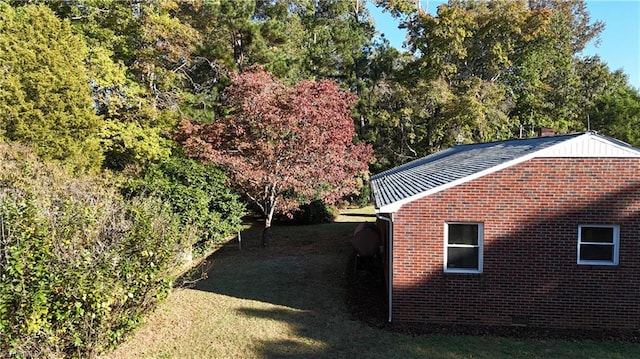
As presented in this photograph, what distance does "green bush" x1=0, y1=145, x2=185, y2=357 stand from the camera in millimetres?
6496

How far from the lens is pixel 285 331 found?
972 cm

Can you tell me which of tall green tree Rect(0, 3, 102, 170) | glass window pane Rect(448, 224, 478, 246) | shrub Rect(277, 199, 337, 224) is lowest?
shrub Rect(277, 199, 337, 224)

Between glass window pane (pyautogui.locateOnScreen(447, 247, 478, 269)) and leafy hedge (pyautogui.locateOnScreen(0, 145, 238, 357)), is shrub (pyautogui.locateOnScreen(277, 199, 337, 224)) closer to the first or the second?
glass window pane (pyautogui.locateOnScreen(447, 247, 478, 269))

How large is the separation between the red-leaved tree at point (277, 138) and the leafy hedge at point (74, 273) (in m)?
8.02

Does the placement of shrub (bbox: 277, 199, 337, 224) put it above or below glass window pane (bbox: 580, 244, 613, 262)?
below

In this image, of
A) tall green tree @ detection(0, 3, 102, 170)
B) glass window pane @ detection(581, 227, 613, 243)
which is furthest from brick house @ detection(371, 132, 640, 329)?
tall green tree @ detection(0, 3, 102, 170)

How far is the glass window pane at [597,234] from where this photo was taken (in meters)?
9.65

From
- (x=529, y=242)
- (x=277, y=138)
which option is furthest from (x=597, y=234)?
(x=277, y=138)

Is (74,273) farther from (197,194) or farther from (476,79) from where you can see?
(476,79)

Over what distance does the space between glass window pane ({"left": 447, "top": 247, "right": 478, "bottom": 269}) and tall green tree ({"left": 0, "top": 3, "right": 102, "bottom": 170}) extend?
15860 millimetres

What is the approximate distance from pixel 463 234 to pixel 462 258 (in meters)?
0.58

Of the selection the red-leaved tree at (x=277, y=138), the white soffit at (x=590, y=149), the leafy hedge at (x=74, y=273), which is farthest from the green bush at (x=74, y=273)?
the white soffit at (x=590, y=149)

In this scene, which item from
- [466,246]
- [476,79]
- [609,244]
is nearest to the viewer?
[609,244]

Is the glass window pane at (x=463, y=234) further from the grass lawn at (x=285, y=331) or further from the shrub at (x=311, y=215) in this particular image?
the shrub at (x=311, y=215)
